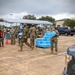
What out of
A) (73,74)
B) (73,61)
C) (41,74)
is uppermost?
(73,61)

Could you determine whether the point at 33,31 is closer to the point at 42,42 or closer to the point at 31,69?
the point at 42,42

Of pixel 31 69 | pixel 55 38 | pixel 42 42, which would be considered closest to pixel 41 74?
pixel 31 69

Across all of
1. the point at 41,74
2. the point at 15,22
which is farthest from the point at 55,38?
the point at 15,22

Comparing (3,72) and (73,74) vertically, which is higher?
(73,74)

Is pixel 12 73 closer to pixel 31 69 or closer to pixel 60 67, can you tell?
pixel 31 69

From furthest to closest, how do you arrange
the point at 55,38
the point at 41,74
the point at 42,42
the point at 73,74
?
the point at 42,42, the point at 55,38, the point at 41,74, the point at 73,74

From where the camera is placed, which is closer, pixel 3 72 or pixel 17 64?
pixel 3 72

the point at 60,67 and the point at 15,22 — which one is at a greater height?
the point at 15,22

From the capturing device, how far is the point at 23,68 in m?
7.71

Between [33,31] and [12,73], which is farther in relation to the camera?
[33,31]

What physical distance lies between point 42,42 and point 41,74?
793cm

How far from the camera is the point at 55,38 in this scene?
11148 millimetres

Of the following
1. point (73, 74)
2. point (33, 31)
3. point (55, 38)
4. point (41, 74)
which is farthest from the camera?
point (33, 31)

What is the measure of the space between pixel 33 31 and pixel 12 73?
6380 millimetres
